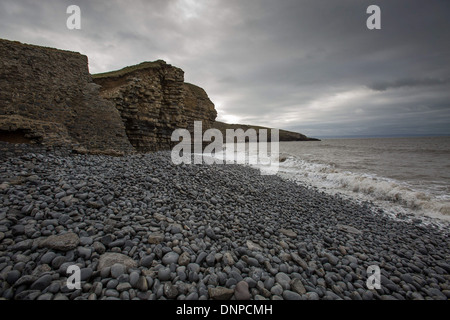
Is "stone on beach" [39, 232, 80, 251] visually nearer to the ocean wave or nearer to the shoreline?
the shoreline

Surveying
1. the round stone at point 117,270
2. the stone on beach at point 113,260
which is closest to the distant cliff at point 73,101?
the stone on beach at point 113,260

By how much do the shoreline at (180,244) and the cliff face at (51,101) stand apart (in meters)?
2.13

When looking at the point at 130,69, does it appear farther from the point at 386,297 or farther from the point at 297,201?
the point at 386,297

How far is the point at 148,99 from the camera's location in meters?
16.2

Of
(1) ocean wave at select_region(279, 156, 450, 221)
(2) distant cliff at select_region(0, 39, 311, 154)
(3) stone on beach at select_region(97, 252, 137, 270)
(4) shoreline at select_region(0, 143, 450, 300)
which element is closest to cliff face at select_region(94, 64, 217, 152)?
(2) distant cliff at select_region(0, 39, 311, 154)

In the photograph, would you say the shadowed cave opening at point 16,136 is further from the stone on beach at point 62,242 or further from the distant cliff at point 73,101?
the stone on beach at point 62,242

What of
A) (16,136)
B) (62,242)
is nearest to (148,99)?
(16,136)

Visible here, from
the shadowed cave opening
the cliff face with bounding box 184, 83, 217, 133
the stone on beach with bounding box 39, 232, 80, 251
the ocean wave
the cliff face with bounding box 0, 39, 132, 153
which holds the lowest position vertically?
the ocean wave

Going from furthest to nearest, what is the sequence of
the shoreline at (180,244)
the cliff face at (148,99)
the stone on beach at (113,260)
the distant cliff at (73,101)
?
the cliff face at (148,99)
the distant cliff at (73,101)
the stone on beach at (113,260)
the shoreline at (180,244)

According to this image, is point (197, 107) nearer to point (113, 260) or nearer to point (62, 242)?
point (62, 242)

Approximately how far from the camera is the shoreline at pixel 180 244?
2455mm

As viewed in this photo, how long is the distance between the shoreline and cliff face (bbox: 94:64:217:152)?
32.6 feet

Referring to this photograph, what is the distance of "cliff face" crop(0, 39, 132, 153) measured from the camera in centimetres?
744
